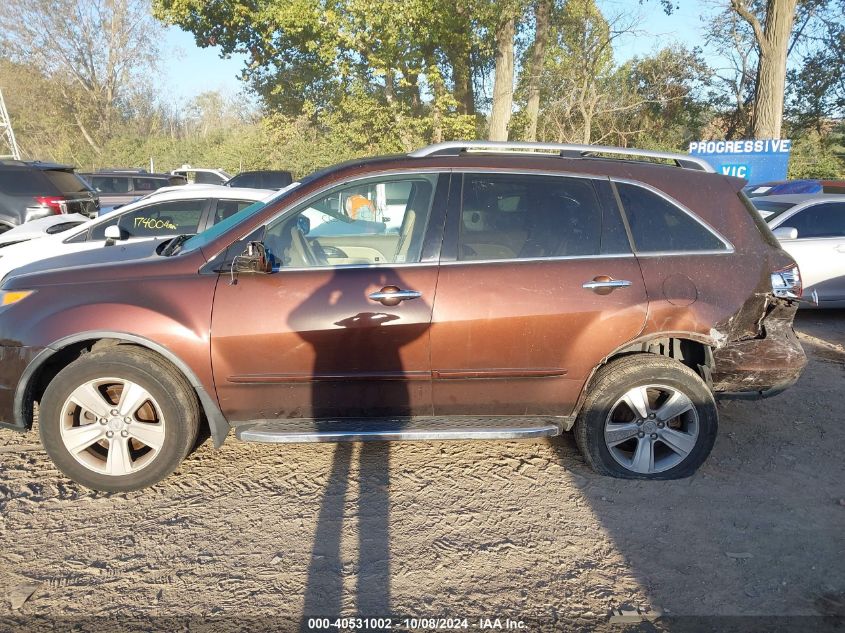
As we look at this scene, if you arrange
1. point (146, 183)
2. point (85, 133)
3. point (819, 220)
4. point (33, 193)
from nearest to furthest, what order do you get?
point (819, 220), point (33, 193), point (146, 183), point (85, 133)

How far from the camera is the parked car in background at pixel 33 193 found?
991 cm

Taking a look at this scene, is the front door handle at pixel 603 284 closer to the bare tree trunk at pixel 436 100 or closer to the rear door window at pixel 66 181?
the rear door window at pixel 66 181

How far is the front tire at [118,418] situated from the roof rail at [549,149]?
198cm

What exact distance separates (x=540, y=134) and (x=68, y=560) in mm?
23878

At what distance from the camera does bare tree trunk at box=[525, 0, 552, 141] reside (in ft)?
62.4

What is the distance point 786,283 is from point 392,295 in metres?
2.38

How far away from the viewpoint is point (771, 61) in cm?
1547

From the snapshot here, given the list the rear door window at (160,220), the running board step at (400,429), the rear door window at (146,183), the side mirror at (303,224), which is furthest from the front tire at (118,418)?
the rear door window at (146,183)

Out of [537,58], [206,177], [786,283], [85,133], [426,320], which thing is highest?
[537,58]

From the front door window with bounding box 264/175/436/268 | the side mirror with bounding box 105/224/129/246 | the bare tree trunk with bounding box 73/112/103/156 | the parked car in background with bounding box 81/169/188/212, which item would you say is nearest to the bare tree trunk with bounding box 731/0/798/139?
the parked car in background with bounding box 81/169/188/212

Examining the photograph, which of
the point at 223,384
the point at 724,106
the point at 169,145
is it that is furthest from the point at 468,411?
the point at 169,145

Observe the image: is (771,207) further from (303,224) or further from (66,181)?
(66,181)

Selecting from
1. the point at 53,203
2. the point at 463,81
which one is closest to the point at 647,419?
the point at 53,203

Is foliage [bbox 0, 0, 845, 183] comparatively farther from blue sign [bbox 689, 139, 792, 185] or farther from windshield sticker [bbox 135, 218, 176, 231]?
windshield sticker [bbox 135, 218, 176, 231]
